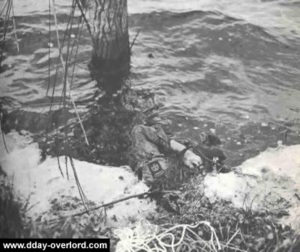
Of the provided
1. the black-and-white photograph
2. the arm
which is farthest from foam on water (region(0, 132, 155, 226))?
the arm

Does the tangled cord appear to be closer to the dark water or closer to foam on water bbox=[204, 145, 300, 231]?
foam on water bbox=[204, 145, 300, 231]

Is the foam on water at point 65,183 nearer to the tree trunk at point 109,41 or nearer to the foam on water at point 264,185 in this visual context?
the foam on water at point 264,185

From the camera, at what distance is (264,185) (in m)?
2.57

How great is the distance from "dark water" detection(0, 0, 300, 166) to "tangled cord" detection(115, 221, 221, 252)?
566 millimetres

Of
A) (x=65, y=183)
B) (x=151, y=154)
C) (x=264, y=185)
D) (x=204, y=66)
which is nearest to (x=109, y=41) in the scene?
(x=204, y=66)

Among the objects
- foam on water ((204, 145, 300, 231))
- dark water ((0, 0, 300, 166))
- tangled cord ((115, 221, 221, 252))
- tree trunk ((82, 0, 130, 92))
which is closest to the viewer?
tangled cord ((115, 221, 221, 252))

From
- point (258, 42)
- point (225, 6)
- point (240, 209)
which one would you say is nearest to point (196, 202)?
point (240, 209)

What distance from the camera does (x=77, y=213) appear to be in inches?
93.0

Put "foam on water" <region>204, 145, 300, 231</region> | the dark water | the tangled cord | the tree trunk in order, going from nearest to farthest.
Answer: the tangled cord < "foam on water" <region>204, 145, 300, 231</region> < the dark water < the tree trunk

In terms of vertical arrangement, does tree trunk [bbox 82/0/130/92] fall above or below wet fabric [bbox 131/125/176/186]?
above

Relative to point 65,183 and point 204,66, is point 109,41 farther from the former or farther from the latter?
point 65,183

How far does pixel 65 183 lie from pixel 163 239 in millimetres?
603

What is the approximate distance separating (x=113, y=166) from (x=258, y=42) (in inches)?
64.2

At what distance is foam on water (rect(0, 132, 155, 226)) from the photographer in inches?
94.0
